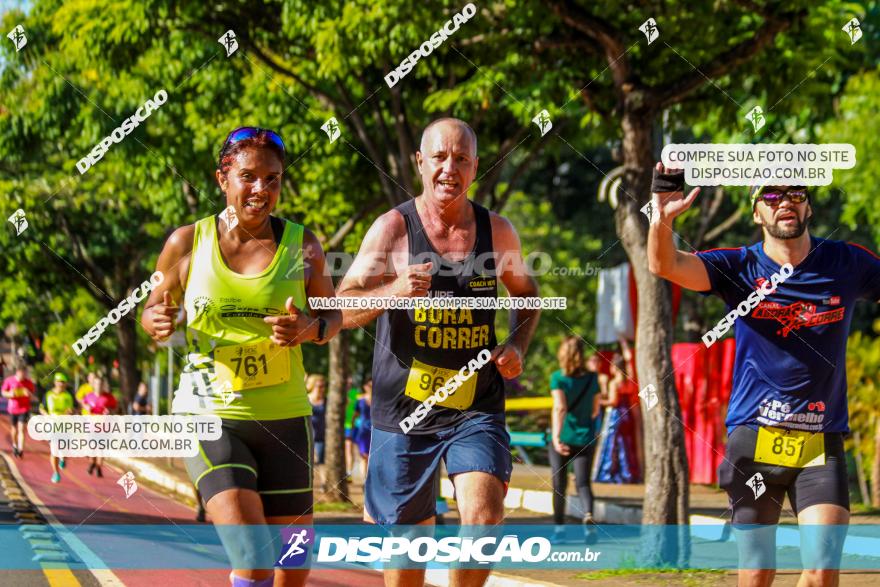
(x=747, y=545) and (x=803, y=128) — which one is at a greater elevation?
(x=803, y=128)

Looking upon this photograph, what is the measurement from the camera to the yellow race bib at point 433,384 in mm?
5801

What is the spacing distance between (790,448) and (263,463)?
2.26 meters

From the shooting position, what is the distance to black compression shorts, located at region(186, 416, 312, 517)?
17.7ft

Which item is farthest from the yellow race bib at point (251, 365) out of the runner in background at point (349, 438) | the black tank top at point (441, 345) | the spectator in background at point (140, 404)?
the spectator in background at point (140, 404)

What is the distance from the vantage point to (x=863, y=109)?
16.9 m

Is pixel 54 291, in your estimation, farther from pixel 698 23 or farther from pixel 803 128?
pixel 698 23

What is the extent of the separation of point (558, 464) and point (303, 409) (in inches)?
270

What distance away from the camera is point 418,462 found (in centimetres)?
584

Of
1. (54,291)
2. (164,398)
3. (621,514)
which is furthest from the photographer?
(164,398)

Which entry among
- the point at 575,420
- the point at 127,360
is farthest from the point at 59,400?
the point at 127,360

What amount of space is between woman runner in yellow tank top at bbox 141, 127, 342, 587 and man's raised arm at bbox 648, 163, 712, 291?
1413mm

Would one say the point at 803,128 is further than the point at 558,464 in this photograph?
Yes

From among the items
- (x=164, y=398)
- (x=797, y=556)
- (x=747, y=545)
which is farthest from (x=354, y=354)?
(x=747, y=545)

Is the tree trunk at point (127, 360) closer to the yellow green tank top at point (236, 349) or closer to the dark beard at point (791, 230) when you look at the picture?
the yellow green tank top at point (236, 349)
